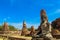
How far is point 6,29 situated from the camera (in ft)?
153

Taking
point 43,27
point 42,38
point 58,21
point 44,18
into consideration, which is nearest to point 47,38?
point 42,38

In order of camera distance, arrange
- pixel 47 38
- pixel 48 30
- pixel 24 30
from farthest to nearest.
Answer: pixel 24 30 < pixel 48 30 < pixel 47 38

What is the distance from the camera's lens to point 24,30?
45906 mm

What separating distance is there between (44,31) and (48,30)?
55cm

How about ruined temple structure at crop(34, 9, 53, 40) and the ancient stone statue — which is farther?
the ancient stone statue

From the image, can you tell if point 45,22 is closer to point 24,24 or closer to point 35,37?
point 35,37

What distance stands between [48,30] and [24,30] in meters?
26.6

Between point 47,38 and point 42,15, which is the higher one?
point 42,15

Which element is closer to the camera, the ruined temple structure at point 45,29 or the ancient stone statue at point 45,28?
the ruined temple structure at point 45,29

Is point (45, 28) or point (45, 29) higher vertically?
point (45, 28)

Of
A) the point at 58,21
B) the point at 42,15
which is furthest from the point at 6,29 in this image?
the point at 42,15

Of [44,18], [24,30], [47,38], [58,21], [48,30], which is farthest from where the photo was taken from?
[58,21]

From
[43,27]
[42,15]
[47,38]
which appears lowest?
[47,38]

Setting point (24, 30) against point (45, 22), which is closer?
point (45, 22)
